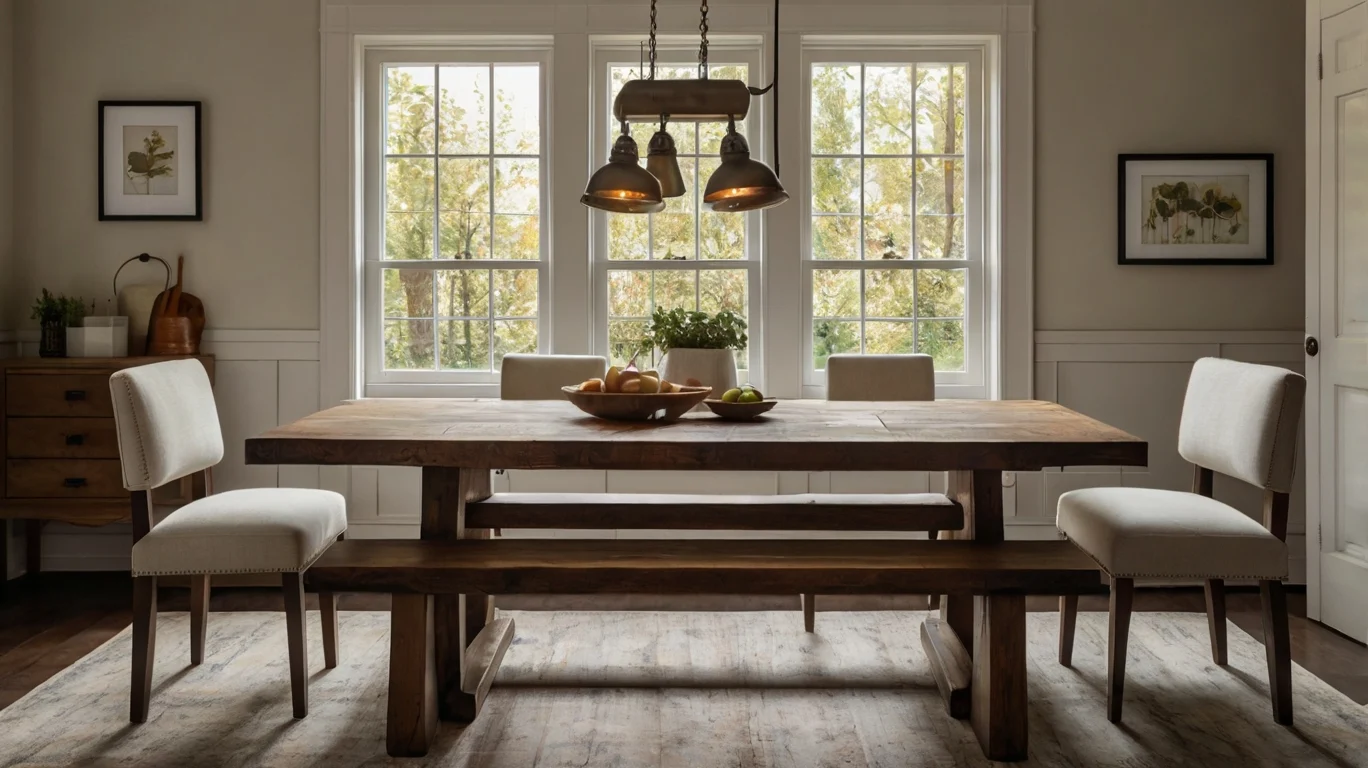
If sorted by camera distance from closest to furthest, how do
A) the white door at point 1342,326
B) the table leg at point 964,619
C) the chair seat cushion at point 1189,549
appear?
the chair seat cushion at point 1189,549 < the table leg at point 964,619 < the white door at point 1342,326

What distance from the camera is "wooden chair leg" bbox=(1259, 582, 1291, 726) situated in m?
2.55

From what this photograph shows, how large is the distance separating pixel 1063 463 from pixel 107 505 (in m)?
3.37

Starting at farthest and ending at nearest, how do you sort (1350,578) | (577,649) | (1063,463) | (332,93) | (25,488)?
(332,93) → (25,488) → (1350,578) → (577,649) → (1063,463)

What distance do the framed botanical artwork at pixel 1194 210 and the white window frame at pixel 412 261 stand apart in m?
2.42

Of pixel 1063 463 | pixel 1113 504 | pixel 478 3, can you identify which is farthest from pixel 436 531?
pixel 478 3

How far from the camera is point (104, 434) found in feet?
12.2

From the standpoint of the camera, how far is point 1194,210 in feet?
13.5

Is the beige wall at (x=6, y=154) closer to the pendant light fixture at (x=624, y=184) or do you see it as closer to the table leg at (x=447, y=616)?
the table leg at (x=447, y=616)

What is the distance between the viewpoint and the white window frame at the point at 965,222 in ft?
13.8

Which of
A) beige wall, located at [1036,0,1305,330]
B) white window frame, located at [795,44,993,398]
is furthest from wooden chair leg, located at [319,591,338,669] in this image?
beige wall, located at [1036,0,1305,330]

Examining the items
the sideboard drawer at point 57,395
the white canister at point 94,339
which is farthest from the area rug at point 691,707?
the white canister at point 94,339

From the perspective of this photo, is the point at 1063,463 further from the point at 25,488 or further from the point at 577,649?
the point at 25,488

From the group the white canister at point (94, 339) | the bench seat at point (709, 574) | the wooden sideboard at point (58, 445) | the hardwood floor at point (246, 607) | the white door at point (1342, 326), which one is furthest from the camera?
the white canister at point (94, 339)

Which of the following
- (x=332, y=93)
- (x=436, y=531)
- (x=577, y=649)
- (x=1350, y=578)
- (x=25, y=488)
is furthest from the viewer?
(x=332, y=93)
